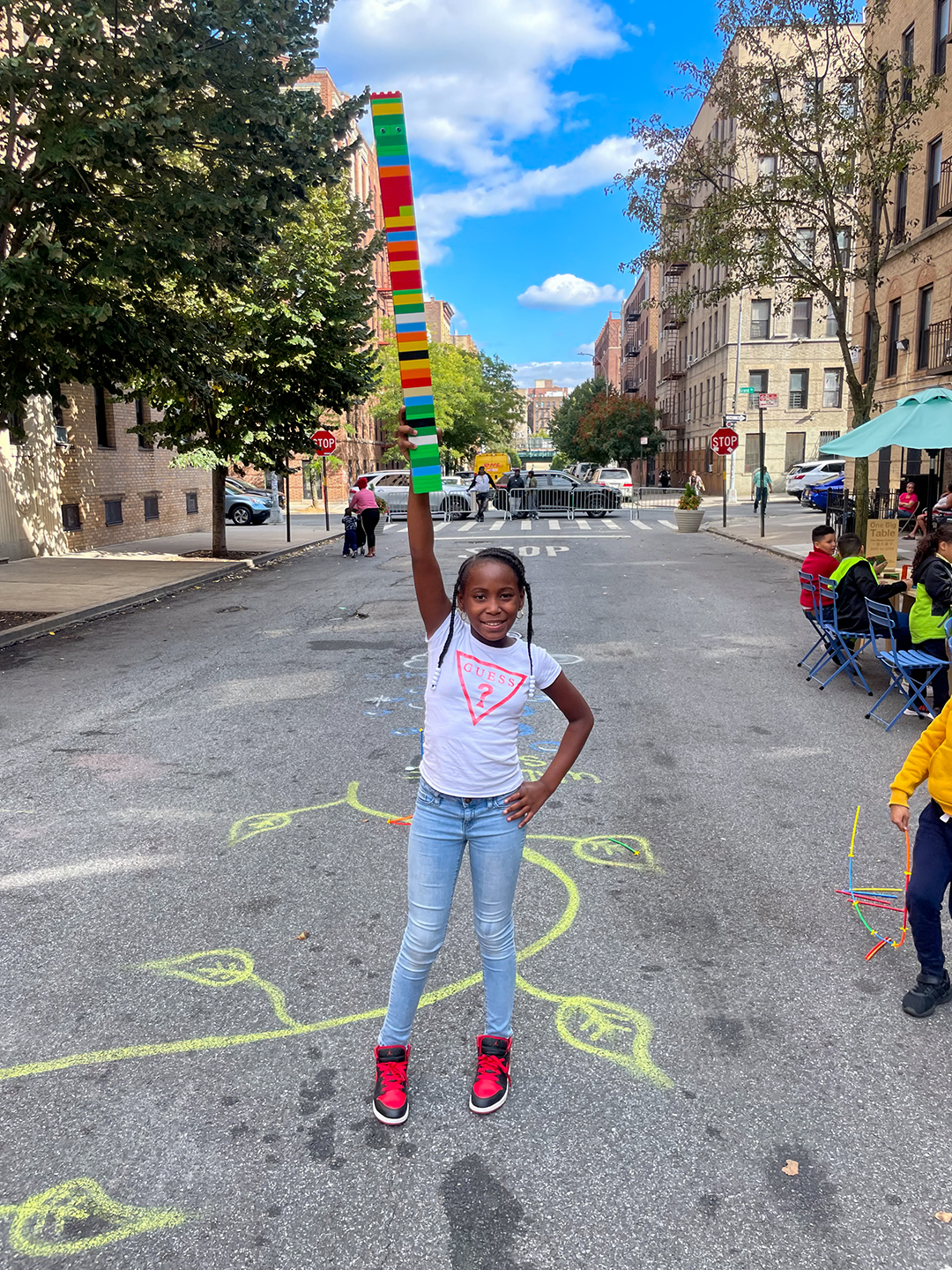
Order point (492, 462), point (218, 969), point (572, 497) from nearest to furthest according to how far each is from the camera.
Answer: point (218, 969)
point (572, 497)
point (492, 462)

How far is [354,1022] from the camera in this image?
3232mm

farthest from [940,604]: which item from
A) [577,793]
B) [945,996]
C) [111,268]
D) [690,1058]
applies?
[111,268]

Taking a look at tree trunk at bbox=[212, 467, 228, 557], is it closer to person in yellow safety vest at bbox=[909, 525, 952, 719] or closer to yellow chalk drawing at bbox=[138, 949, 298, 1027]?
person in yellow safety vest at bbox=[909, 525, 952, 719]

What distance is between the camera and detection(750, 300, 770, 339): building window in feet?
157

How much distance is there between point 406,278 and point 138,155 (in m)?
8.57

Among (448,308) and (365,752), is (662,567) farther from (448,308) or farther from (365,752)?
(448,308)

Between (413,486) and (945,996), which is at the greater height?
(413,486)

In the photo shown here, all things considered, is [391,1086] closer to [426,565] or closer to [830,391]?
[426,565]

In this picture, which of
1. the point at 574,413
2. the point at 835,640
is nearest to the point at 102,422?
the point at 835,640

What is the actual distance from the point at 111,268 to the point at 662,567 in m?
11.8

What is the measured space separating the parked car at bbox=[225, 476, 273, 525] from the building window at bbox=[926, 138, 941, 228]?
71.8 ft

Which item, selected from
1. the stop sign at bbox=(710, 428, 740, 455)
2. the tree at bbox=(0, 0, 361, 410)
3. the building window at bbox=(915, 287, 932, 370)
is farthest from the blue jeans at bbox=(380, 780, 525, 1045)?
the building window at bbox=(915, 287, 932, 370)

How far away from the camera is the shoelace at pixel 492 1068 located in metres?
2.82

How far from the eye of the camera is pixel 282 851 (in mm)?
4719
